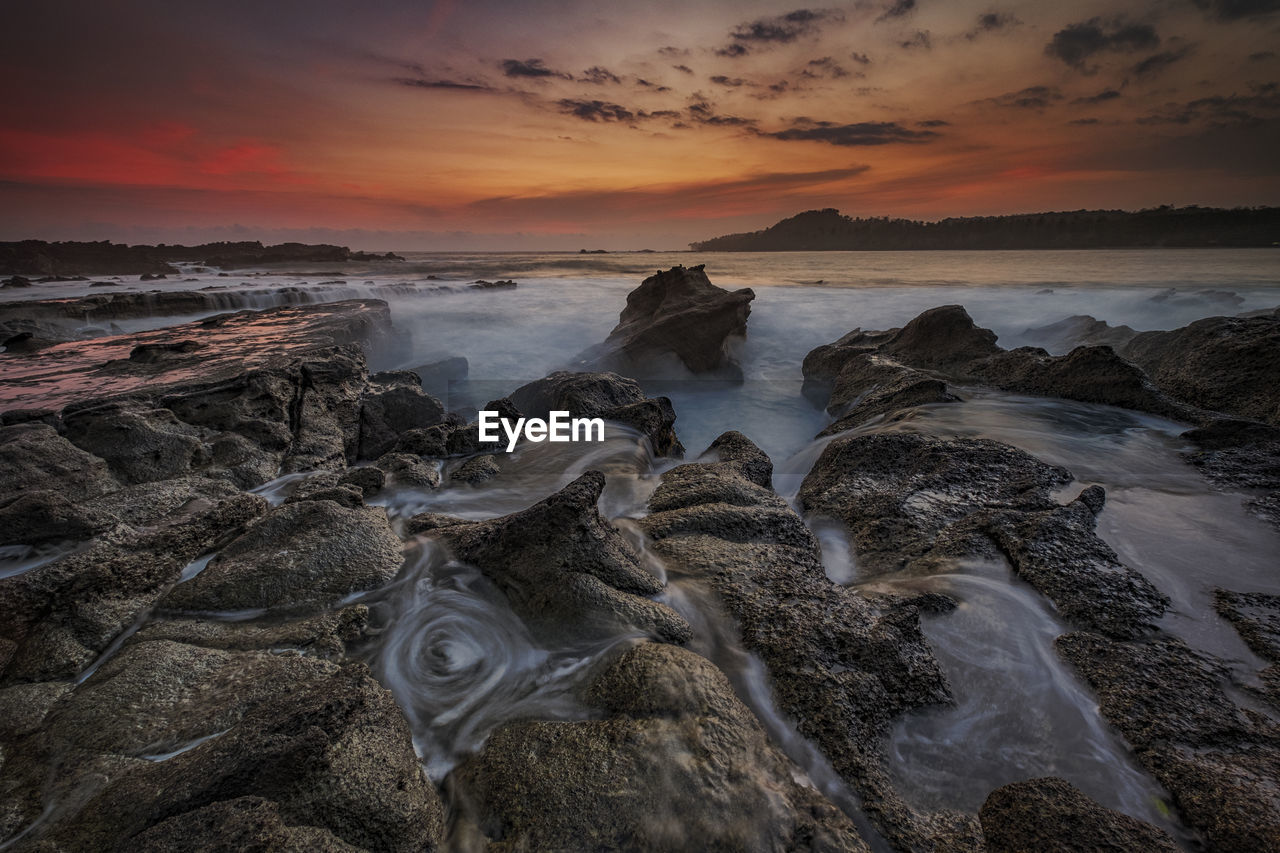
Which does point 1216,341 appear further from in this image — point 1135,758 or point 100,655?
point 100,655

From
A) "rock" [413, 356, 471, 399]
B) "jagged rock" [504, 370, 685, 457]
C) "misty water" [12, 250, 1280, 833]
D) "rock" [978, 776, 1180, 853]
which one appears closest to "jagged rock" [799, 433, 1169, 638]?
"misty water" [12, 250, 1280, 833]

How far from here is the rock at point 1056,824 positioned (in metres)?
1.74

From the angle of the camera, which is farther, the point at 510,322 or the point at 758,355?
the point at 510,322

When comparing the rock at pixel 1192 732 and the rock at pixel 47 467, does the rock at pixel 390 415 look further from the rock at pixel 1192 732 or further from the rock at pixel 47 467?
the rock at pixel 1192 732

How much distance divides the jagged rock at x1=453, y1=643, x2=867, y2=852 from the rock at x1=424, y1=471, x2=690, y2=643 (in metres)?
0.54

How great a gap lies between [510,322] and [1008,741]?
1725cm

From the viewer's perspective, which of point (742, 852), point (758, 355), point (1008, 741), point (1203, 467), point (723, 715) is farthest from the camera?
point (758, 355)

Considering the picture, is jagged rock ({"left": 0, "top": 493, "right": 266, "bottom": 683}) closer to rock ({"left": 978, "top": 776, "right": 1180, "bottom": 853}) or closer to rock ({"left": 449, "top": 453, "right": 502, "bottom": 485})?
rock ({"left": 449, "top": 453, "right": 502, "bottom": 485})

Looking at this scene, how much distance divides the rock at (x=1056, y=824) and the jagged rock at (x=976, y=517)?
1282 millimetres

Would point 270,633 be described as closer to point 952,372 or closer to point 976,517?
point 976,517

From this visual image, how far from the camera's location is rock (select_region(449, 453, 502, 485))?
5.21 metres

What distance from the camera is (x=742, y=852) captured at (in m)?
1.66

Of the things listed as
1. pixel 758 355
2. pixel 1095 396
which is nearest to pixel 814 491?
pixel 1095 396

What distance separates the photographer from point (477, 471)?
529 centimetres
